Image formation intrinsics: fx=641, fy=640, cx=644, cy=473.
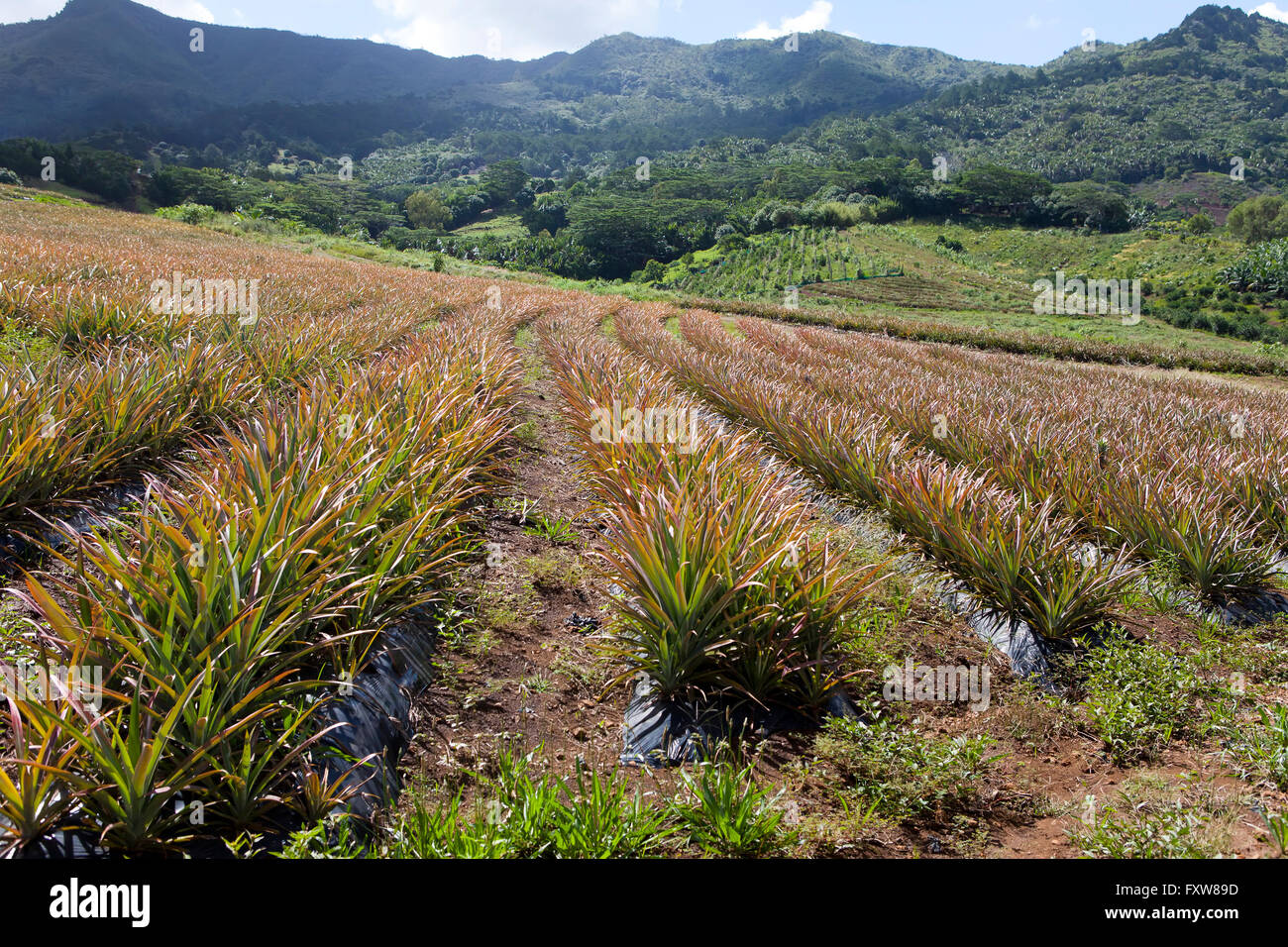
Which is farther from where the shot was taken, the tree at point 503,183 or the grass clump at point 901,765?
the tree at point 503,183

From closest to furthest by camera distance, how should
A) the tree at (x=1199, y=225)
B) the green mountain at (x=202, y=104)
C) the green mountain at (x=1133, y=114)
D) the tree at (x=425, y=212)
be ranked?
the tree at (x=1199, y=225), the tree at (x=425, y=212), the green mountain at (x=1133, y=114), the green mountain at (x=202, y=104)

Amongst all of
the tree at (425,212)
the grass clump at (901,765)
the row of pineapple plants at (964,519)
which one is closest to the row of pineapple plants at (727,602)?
the grass clump at (901,765)

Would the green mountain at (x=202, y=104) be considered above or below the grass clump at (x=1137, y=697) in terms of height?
above

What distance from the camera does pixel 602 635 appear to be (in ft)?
9.61

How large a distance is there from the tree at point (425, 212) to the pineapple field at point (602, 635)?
84405 millimetres

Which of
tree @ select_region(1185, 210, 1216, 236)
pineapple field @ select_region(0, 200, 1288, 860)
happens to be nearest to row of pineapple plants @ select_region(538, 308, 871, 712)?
pineapple field @ select_region(0, 200, 1288, 860)

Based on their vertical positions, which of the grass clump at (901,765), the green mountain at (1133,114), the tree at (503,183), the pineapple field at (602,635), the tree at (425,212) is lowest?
the grass clump at (901,765)

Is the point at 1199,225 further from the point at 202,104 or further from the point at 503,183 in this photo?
the point at 202,104

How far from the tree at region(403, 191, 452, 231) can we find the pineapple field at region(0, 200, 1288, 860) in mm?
84405

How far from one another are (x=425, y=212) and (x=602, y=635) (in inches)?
3532

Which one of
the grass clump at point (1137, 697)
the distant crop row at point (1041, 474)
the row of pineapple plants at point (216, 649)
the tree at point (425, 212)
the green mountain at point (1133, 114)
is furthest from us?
the green mountain at point (1133, 114)

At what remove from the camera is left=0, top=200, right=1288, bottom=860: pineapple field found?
177 cm

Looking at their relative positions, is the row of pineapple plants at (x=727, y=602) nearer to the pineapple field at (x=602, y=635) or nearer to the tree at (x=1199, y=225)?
the pineapple field at (x=602, y=635)

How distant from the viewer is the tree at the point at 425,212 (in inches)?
3199
